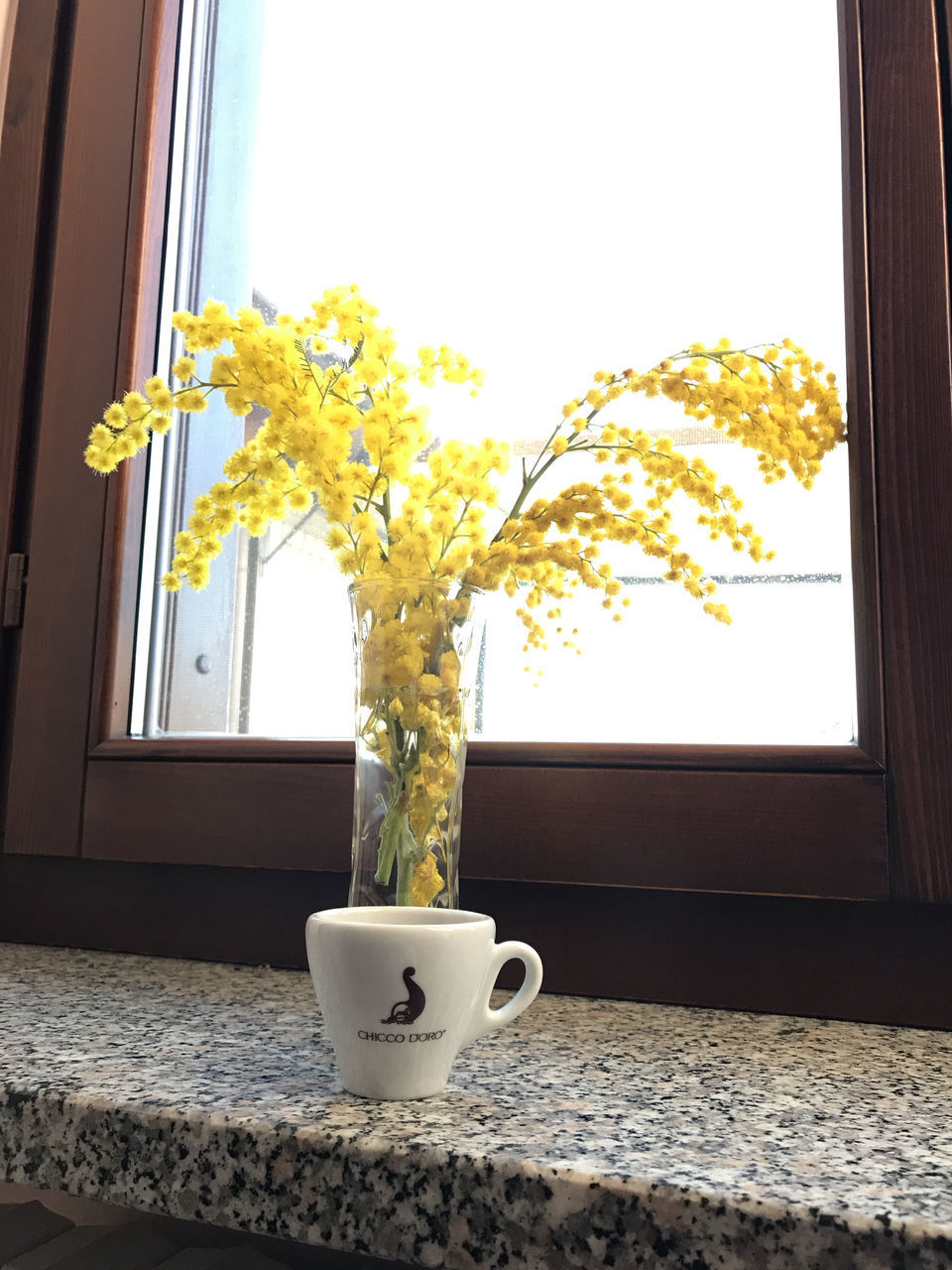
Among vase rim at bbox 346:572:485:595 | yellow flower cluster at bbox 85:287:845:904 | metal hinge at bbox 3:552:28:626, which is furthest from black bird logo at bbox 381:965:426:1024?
metal hinge at bbox 3:552:28:626

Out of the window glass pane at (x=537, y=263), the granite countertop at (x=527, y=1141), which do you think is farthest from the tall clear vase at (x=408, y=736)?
the window glass pane at (x=537, y=263)

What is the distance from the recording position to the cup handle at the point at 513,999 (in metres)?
0.50

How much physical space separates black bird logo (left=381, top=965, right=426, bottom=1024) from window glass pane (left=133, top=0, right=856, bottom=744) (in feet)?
1.23

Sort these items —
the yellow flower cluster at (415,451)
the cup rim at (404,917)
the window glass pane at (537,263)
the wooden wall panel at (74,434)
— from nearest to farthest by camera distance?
the cup rim at (404,917) → the yellow flower cluster at (415,451) → the window glass pane at (537,263) → the wooden wall panel at (74,434)

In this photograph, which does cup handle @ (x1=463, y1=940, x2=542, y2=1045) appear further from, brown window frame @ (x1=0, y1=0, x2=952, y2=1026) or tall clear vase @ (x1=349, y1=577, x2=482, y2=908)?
brown window frame @ (x1=0, y1=0, x2=952, y2=1026)

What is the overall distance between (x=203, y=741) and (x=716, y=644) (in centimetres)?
43

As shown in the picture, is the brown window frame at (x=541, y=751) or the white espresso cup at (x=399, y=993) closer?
the white espresso cup at (x=399, y=993)

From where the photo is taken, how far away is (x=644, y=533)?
678mm

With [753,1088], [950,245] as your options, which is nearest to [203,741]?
[753,1088]

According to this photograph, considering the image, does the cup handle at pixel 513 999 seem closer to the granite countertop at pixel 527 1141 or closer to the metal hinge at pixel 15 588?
the granite countertop at pixel 527 1141

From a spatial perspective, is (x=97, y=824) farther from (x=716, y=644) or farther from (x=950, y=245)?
(x=950, y=245)

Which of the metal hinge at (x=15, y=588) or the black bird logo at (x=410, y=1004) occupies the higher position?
the metal hinge at (x=15, y=588)

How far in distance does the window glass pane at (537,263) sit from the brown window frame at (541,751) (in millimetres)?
52

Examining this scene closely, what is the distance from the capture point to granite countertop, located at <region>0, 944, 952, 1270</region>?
0.36 meters
